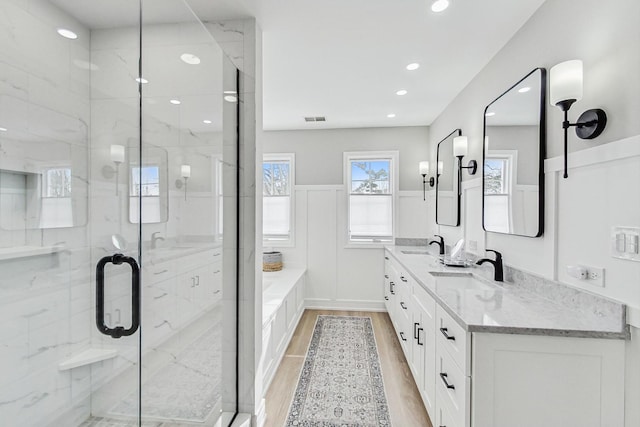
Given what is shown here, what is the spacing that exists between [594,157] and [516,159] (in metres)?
0.65

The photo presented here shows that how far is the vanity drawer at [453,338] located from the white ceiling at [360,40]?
6.12 feet

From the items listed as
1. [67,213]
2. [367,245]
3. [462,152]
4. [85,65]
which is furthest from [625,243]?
[367,245]

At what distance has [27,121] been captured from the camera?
46.9 inches

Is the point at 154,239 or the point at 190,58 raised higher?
the point at 190,58

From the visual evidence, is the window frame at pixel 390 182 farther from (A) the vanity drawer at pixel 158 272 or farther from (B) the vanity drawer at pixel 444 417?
(A) the vanity drawer at pixel 158 272

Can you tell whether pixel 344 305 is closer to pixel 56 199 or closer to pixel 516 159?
pixel 516 159

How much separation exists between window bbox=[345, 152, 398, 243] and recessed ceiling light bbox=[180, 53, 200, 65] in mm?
2919

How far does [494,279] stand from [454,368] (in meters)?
0.97

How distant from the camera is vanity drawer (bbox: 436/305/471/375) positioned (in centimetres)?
135

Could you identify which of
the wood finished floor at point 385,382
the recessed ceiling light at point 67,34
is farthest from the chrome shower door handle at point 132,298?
the wood finished floor at point 385,382

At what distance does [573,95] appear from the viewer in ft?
4.70

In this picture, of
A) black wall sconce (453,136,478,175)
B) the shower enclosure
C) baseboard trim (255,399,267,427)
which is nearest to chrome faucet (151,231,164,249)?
the shower enclosure

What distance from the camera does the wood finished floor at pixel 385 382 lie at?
213 cm

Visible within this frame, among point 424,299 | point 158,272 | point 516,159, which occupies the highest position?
point 516,159
